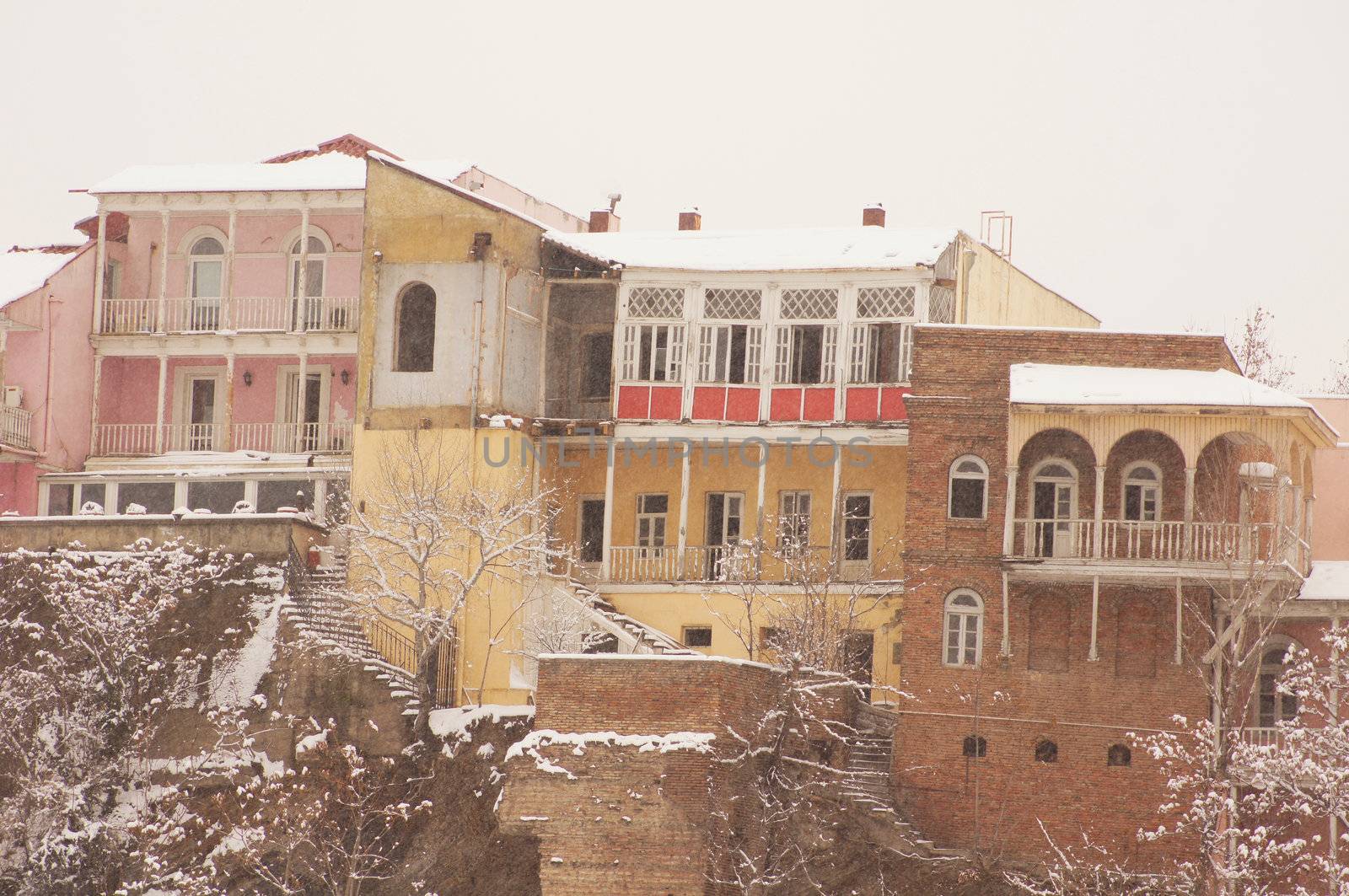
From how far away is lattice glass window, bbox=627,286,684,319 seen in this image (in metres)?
47.5

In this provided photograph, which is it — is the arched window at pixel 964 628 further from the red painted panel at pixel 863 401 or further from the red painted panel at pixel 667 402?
the red painted panel at pixel 667 402

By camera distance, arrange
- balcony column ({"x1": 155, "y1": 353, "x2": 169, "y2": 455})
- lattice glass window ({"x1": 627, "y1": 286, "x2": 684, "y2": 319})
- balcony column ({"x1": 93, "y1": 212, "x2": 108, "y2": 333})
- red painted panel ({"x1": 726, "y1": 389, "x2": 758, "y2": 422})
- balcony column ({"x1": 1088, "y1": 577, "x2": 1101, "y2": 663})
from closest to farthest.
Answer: balcony column ({"x1": 1088, "y1": 577, "x2": 1101, "y2": 663}) → red painted panel ({"x1": 726, "y1": 389, "x2": 758, "y2": 422}) → lattice glass window ({"x1": 627, "y1": 286, "x2": 684, "y2": 319}) → balcony column ({"x1": 155, "y1": 353, "x2": 169, "y2": 455}) → balcony column ({"x1": 93, "y1": 212, "x2": 108, "y2": 333})

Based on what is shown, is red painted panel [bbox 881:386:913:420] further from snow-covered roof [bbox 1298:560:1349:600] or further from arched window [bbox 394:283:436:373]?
arched window [bbox 394:283:436:373]

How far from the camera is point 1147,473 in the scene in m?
42.0

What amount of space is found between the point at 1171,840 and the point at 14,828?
18.2 m

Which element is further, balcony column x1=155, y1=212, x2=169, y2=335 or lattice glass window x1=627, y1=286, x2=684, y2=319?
balcony column x1=155, y1=212, x2=169, y2=335

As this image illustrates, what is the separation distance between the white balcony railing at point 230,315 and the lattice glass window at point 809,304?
9220mm

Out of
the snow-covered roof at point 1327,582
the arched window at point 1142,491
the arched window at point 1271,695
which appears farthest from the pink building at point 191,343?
the snow-covered roof at point 1327,582

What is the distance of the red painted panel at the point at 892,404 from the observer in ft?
151

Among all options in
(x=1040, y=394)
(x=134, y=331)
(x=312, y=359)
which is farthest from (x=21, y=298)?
(x=1040, y=394)

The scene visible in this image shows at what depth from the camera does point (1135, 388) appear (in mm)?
41156

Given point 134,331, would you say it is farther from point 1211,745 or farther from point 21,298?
point 1211,745

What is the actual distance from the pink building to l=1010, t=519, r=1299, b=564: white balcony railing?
15.3 m

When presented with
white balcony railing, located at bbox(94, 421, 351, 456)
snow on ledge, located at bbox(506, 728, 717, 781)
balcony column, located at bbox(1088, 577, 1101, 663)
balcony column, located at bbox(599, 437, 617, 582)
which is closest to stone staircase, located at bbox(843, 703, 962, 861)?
snow on ledge, located at bbox(506, 728, 717, 781)
